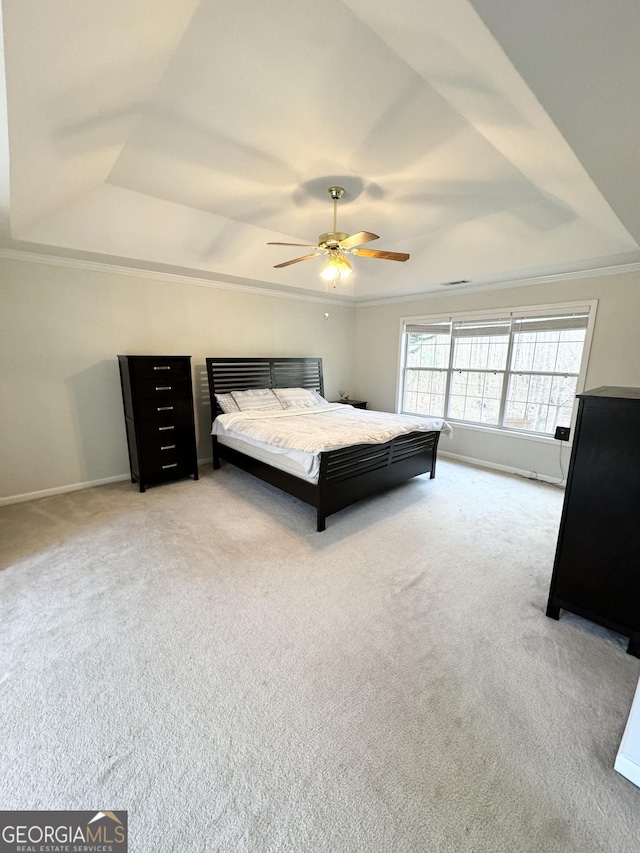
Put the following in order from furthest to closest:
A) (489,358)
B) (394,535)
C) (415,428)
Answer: (489,358), (415,428), (394,535)

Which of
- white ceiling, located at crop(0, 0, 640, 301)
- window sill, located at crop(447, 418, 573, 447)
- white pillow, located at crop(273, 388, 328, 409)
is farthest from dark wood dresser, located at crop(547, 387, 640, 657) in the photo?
white pillow, located at crop(273, 388, 328, 409)

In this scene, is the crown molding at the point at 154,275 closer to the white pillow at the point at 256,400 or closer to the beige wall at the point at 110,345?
the beige wall at the point at 110,345

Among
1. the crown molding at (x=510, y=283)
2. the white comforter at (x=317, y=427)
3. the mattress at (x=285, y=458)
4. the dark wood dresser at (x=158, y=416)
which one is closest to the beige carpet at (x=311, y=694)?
the mattress at (x=285, y=458)

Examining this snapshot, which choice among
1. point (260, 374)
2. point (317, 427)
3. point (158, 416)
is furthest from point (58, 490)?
point (317, 427)

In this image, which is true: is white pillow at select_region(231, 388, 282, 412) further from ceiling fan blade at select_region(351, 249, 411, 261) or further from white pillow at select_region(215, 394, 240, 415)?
ceiling fan blade at select_region(351, 249, 411, 261)

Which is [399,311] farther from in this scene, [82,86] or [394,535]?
[82,86]

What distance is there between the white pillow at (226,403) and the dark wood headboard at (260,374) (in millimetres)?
145

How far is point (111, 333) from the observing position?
365 cm

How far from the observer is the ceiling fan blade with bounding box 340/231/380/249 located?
7.92 ft

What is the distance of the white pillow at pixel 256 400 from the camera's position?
165 inches

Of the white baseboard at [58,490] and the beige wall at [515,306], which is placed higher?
the beige wall at [515,306]

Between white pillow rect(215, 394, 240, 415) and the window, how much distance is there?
2738 millimetres

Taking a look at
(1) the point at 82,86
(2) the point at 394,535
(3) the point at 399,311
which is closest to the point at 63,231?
(1) the point at 82,86

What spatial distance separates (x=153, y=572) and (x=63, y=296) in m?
2.86
